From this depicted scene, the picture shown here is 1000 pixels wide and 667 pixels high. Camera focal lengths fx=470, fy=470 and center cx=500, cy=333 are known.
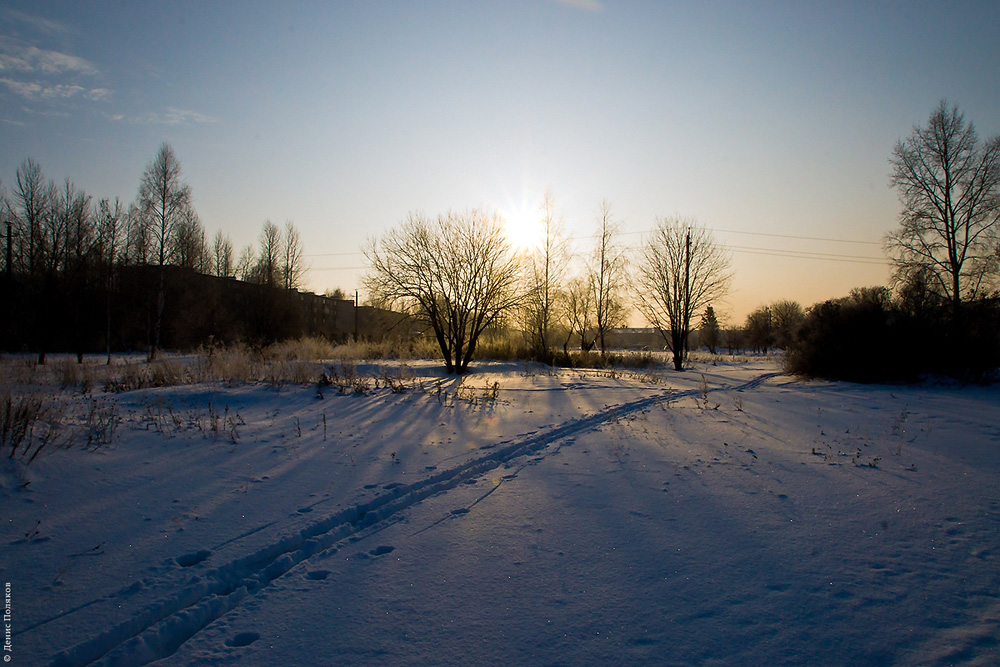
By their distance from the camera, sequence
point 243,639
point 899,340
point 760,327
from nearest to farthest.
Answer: point 243,639 < point 899,340 < point 760,327

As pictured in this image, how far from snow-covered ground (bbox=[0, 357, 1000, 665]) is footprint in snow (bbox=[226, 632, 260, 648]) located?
11mm

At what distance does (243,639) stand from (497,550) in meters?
1.72

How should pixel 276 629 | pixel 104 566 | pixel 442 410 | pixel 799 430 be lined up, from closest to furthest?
1. pixel 276 629
2. pixel 104 566
3. pixel 799 430
4. pixel 442 410

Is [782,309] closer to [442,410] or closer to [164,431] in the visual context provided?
[442,410]

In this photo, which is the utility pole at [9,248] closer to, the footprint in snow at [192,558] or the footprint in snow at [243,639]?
the footprint in snow at [192,558]

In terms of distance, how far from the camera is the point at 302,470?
5.49 meters

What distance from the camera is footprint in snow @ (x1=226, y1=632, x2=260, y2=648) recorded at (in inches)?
96.9

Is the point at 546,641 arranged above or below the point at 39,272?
below

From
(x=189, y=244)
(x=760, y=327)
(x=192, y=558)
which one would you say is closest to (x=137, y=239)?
(x=189, y=244)

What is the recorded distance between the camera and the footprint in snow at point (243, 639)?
246cm

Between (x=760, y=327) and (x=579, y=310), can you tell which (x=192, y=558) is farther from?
(x=760, y=327)

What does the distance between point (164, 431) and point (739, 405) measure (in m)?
11.3

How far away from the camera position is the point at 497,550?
3.58 metres

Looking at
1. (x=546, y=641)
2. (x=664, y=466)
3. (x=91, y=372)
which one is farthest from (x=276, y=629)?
(x=91, y=372)
